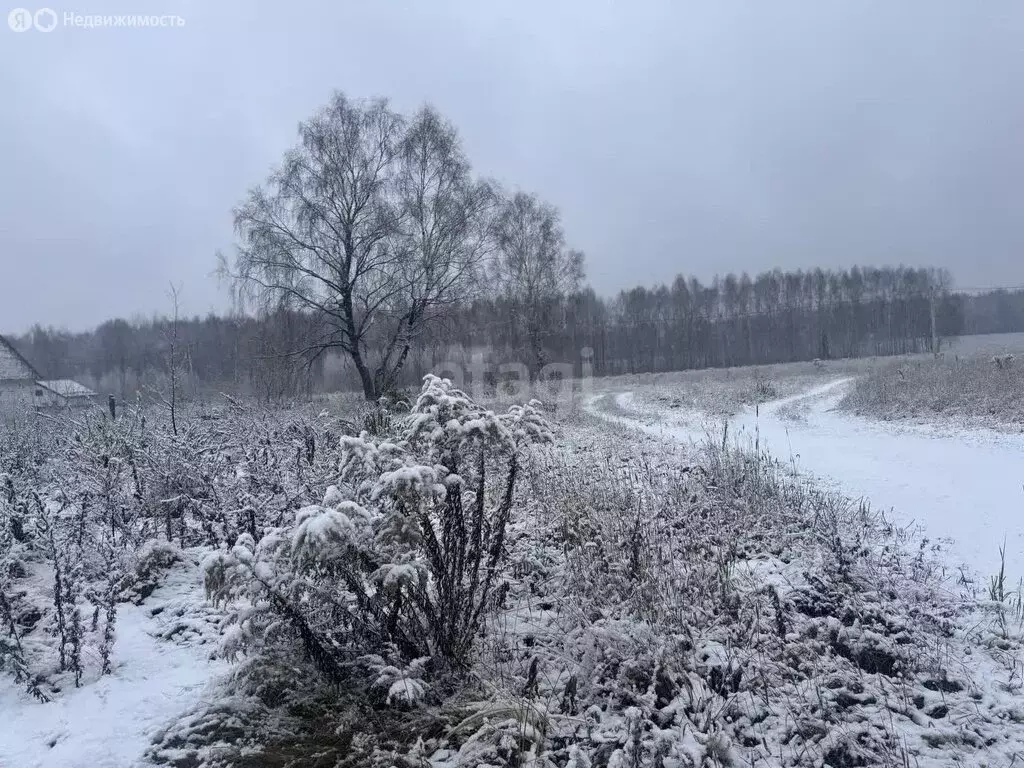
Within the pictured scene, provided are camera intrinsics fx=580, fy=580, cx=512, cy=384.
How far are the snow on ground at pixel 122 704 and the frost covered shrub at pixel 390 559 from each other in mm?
551

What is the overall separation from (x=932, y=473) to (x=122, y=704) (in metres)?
8.62

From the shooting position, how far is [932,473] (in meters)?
7.40

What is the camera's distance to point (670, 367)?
59469 millimetres

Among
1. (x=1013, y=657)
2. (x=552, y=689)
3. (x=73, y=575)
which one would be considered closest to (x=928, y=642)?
(x=1013, y=657)

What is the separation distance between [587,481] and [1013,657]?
383 cm

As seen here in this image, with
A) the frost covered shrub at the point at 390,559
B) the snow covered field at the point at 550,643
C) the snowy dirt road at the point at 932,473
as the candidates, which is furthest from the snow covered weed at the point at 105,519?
the snowy dirt road at the point at 932,473

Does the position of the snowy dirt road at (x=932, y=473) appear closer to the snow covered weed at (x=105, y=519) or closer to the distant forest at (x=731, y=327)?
the snow covered weed at (x=105, y=519)

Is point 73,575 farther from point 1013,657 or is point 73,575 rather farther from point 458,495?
point 1013,657

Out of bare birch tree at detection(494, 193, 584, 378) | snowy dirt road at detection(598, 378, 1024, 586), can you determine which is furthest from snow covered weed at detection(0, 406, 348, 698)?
bare birch tree at detection(494, 193, 584, 378)

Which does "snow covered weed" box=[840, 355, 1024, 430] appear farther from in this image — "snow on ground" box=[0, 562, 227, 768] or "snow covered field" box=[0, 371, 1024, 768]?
"snow on ground" box=[0, 562, 227, 768]

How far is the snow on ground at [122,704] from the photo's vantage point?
276 cm

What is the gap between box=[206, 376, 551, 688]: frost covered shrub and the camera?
2758 mm

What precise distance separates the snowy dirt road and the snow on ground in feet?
17.0

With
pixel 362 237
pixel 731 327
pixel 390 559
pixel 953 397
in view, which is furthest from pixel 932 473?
pixel 731 327
